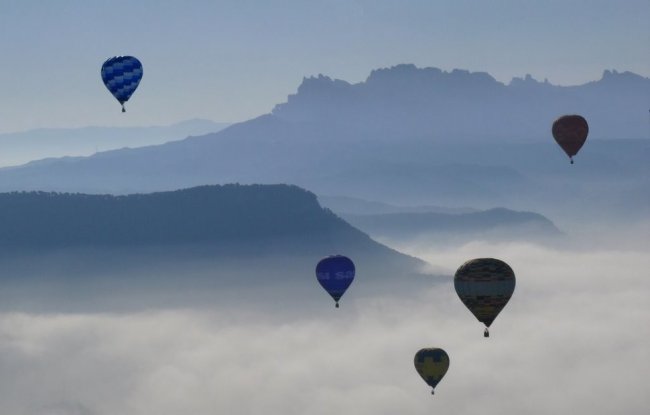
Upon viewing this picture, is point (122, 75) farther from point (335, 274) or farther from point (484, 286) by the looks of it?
point (484, 286)

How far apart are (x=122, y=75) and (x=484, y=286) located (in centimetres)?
4732

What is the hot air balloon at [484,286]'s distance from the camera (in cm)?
13750

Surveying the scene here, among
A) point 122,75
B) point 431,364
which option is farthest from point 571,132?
point 122,75

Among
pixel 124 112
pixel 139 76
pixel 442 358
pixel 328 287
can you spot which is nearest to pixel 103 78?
pixel 139 76

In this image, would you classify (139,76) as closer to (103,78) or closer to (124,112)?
(103,78)

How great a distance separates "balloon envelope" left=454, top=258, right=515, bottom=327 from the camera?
138 metres

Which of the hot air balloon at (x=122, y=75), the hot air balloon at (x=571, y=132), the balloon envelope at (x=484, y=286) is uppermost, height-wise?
the hot air balloon at (x=571, y=132)

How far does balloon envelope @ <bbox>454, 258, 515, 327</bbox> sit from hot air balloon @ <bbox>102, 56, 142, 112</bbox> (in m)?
42.6

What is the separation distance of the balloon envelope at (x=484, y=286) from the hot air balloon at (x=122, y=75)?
42583 millimetres

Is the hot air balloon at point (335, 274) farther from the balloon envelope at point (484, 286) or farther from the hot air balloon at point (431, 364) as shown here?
the balloon envelope at point (484, 286)

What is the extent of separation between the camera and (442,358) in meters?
173

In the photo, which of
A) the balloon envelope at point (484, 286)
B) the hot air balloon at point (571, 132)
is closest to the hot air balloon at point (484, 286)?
the balloon envelope at point (484, 286)

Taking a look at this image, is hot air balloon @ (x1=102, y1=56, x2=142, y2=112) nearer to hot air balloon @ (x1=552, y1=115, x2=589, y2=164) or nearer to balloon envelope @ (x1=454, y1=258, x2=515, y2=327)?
balloon envelope @ (x1=454, y1=258, x2=515, y2=327)

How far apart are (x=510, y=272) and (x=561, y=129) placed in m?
45.7
